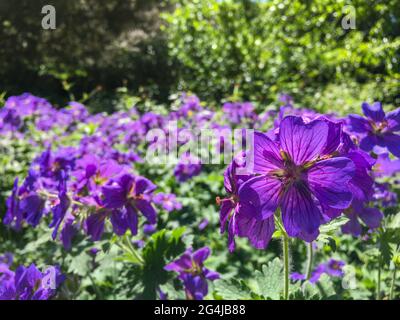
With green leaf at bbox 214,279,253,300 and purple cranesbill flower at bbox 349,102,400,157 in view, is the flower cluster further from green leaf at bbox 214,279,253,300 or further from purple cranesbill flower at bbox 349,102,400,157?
purple cranesbill flower at bbox 349,102,400,157

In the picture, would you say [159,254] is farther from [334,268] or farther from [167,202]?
[334,268]

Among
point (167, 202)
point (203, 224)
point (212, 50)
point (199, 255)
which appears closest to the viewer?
point (199, 255)

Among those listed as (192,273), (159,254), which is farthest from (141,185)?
(192,273)

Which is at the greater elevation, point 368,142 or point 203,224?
point 368,142

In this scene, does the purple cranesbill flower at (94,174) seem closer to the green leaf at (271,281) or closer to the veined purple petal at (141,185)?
the veined purple petal at (141,185)

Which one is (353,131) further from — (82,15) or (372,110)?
(82,15)

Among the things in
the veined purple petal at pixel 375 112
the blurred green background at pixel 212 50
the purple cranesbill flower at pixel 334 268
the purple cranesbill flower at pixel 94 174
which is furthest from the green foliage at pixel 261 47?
the purple cranesbill flower at pixel 94 174

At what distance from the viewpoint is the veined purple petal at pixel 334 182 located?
88 centimetres

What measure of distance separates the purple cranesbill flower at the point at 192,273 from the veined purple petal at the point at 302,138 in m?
0.91

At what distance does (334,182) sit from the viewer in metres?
0.89

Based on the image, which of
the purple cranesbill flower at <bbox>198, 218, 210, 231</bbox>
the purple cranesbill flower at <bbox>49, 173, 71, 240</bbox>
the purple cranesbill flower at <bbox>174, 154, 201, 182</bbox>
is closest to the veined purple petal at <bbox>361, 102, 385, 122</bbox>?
Result: the purple cranesbill flower at <bbox>49, 173, 71, 240</bbox>

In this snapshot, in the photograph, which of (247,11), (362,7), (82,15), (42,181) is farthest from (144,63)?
(42,181)

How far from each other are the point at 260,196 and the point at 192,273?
930 mm
